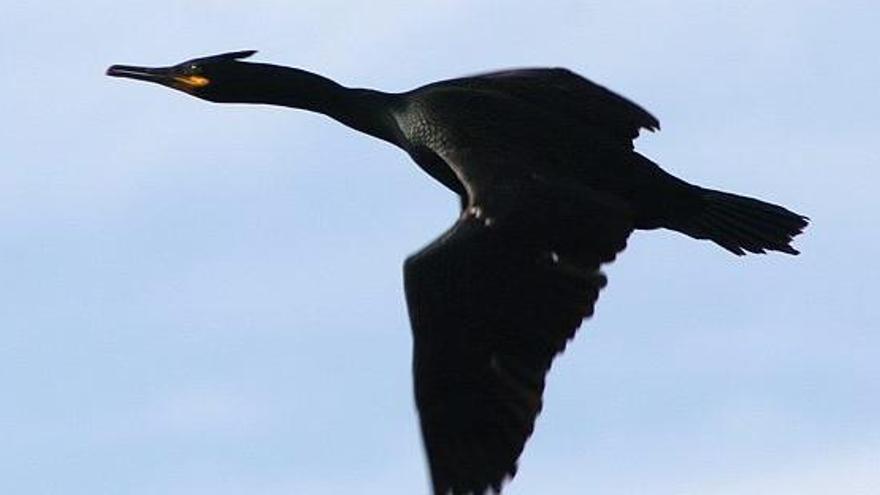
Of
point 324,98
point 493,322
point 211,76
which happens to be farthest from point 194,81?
point 493,322

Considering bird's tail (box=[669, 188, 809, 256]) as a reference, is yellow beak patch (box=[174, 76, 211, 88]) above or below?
above

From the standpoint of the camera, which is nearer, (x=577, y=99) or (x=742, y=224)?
(x=742, y=224)

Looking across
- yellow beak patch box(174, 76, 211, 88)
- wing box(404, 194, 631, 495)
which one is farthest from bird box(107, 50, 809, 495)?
yellow beak patch box(174, 76, 211, 88)

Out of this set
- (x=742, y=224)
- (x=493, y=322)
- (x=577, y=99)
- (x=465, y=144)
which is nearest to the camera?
(x=493, y=322)

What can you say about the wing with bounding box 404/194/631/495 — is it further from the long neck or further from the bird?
the long neck

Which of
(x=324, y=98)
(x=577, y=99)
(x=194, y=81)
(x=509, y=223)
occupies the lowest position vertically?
(x=509, y=223)

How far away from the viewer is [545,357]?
2105 cm

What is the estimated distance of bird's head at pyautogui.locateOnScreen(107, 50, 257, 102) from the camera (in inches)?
985

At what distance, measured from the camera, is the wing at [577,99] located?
2358 centimetres

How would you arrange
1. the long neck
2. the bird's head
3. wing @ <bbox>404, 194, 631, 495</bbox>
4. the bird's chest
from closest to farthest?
1. wing @ <bbox>404, 194, 631, 495</bbox>
2. the bird's chest
3. the long neck
4. the bird's head

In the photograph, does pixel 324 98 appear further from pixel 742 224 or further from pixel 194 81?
pixel 742 224

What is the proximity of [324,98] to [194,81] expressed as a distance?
1.08 m

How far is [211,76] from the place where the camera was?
987 inches

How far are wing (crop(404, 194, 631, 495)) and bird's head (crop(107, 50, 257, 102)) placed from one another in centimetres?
381
